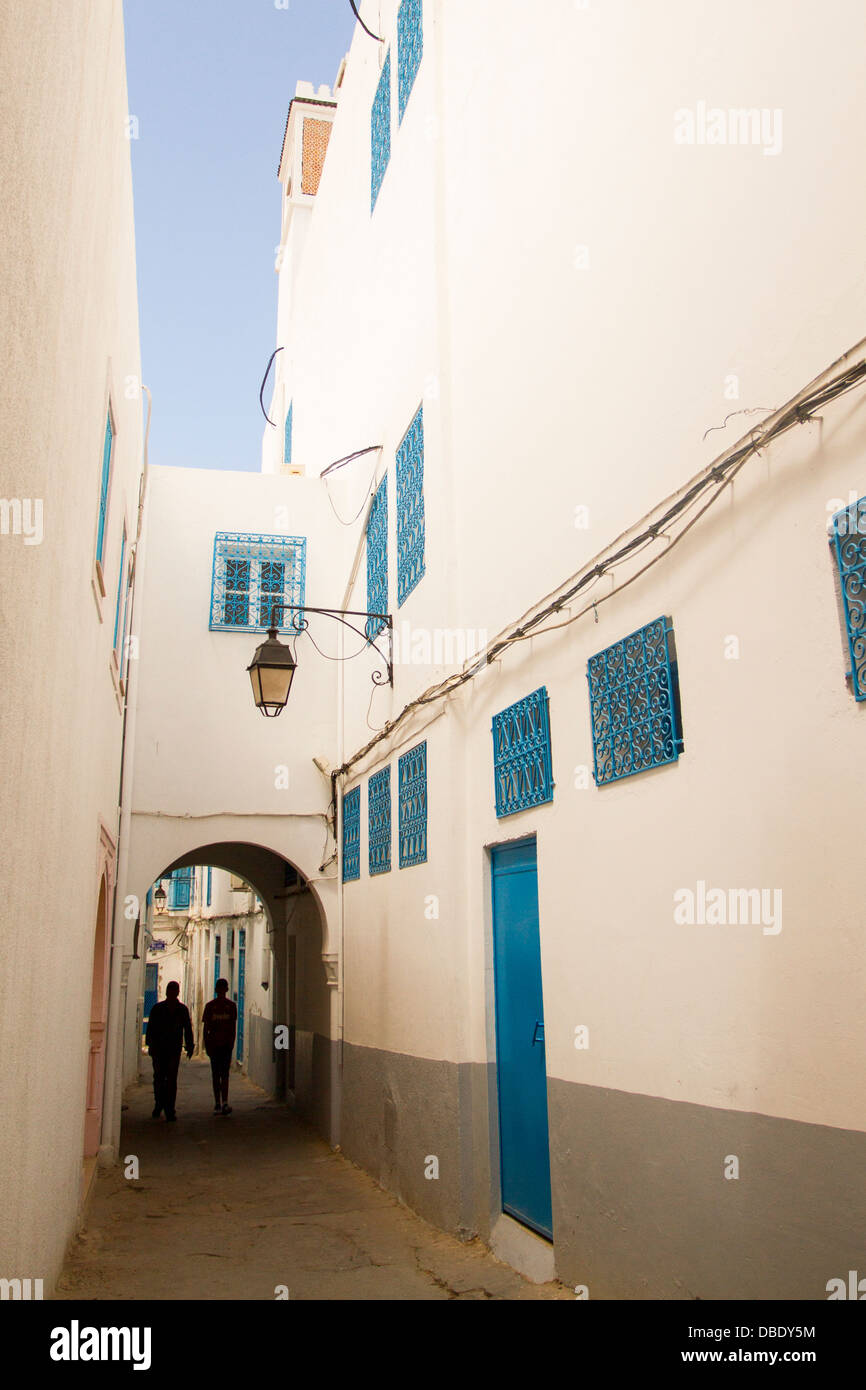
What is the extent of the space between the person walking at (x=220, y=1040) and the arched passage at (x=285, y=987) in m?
0.76

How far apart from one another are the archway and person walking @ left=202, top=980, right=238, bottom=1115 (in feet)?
13.1

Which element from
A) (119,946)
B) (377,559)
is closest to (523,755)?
(377,559)

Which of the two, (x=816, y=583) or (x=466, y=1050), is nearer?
(x=816, y=583)

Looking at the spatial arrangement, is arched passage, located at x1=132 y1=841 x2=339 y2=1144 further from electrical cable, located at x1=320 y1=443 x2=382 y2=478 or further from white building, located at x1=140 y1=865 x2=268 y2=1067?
electrical cable, located at x1=320 y1=443 x2=382 y2=478

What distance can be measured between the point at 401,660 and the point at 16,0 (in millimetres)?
5709

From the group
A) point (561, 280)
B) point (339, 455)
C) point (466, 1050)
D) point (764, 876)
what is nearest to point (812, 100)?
point (561, 280)

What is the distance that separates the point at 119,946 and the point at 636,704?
599cm

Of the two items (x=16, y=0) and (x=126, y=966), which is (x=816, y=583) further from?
(x=126, y=966)

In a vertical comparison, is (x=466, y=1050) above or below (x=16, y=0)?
below

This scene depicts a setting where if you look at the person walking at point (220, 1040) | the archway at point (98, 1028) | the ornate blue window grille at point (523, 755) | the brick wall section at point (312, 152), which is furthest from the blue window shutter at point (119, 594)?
the brick wall section at point (312, 152)

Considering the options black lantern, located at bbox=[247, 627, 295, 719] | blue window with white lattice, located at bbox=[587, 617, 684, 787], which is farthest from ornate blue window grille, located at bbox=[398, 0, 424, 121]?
blue window with white lattice, located at bbox=[587, 617, 684, 787]

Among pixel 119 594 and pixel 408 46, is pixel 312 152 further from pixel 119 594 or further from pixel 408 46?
pixel 119 594

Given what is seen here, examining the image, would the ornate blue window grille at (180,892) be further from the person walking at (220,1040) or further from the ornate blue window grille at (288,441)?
the person walking at (220,1040)

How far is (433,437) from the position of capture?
7441 millimetres
